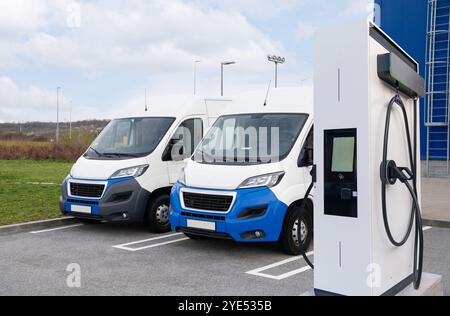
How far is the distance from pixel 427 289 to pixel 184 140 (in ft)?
17.0

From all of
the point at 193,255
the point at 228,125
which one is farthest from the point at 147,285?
the point at 228,125

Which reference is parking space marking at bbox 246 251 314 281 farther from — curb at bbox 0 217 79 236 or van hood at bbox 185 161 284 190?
curb at bbox 0 217 79 236

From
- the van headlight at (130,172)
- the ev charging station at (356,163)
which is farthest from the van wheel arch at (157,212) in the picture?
the ev charging station at (356,163)

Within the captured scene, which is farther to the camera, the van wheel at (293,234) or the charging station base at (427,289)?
the van wheel at (293,234)


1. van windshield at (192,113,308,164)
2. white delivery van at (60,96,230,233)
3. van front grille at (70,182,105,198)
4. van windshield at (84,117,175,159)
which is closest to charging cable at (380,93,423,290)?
van windshield at (192,113,308,164)

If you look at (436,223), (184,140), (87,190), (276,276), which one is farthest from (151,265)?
A: (436,223)

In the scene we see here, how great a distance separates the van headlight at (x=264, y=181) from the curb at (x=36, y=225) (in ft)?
13.7

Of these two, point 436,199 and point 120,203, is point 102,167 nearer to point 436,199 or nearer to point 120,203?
point 120,203

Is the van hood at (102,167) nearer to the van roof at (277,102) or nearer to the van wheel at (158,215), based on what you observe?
the van wheel at (158,215)

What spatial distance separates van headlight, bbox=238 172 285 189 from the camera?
20.5 ft

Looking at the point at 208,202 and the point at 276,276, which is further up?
the point at 208,202

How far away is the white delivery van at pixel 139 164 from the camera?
7777 millimetres

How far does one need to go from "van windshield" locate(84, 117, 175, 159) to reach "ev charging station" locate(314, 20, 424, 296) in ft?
15.5

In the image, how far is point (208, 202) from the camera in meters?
6.40
